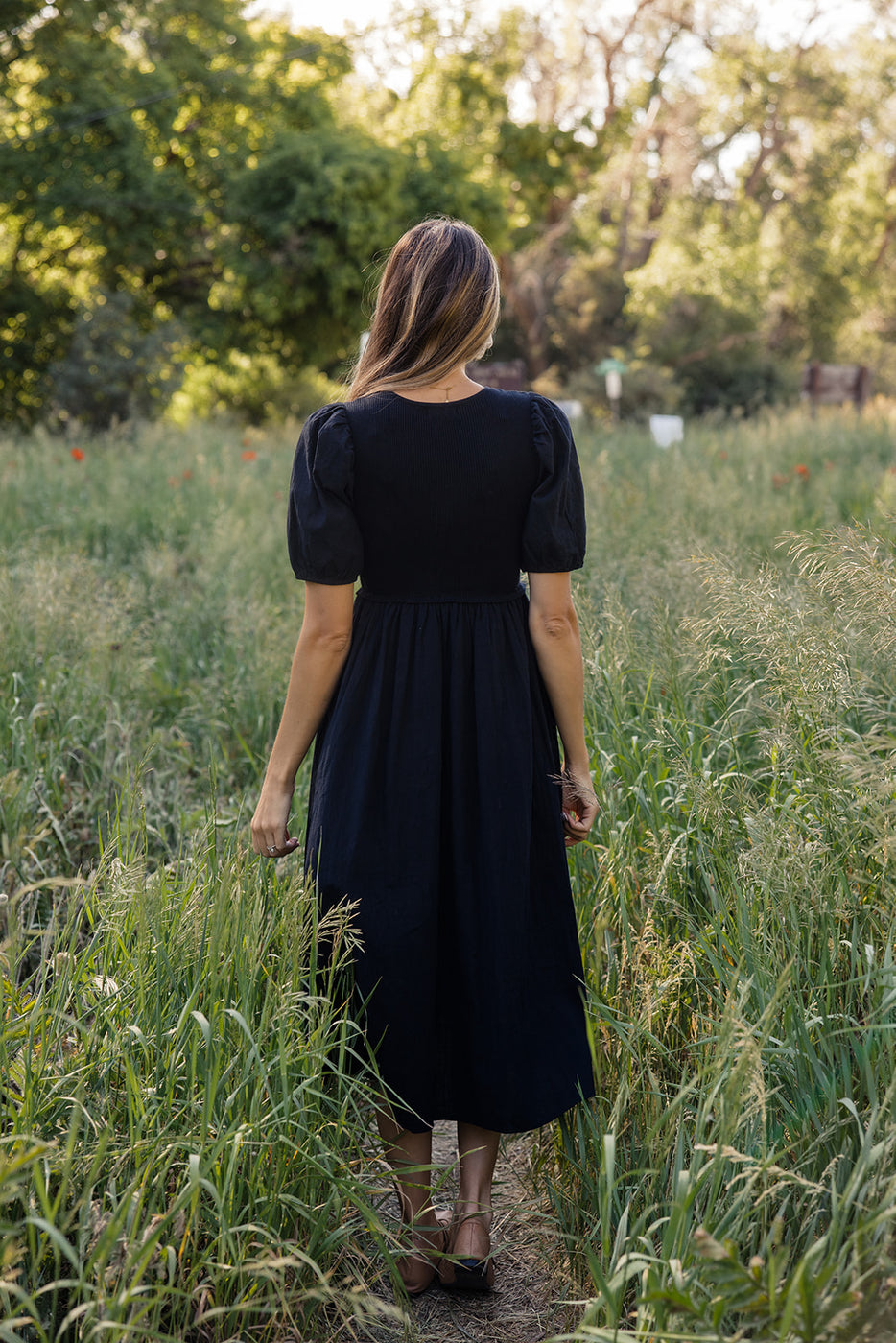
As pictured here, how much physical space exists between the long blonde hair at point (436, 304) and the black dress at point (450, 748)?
0.27ft

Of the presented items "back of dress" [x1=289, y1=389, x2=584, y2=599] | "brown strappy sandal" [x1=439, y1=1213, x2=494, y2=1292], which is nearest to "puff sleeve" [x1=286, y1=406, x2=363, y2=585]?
"back of dress" [x1=289, y1=389, x2=584, y2=599]

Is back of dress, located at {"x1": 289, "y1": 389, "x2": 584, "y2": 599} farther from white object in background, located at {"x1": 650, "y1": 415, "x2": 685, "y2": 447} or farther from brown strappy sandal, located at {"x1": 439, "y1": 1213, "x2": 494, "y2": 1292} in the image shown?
white object in background, located at {"x1": 650, "y1": 415, "x2": 685, "y2": 447}

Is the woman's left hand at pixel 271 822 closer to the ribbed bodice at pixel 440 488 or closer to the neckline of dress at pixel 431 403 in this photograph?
the ribbed bodice at pixel 440 488

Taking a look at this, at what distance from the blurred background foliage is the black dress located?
45.5ft

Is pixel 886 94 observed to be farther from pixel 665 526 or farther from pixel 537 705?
pixel 537 705

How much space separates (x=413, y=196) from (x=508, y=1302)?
813 inches

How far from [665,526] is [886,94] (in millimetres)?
29902

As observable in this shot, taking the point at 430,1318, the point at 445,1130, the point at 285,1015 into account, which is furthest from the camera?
the point at 445,1130

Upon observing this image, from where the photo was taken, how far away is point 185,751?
3959 mm

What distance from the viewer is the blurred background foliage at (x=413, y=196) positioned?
1833 cm

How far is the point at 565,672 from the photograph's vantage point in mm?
2170

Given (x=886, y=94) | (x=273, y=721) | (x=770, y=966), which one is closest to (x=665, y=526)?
(x=273, y=721)

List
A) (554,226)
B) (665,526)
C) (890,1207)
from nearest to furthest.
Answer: (890,1207), (665,526), (554,226)

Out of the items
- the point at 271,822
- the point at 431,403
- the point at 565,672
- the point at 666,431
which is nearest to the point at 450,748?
the point at 565,672
